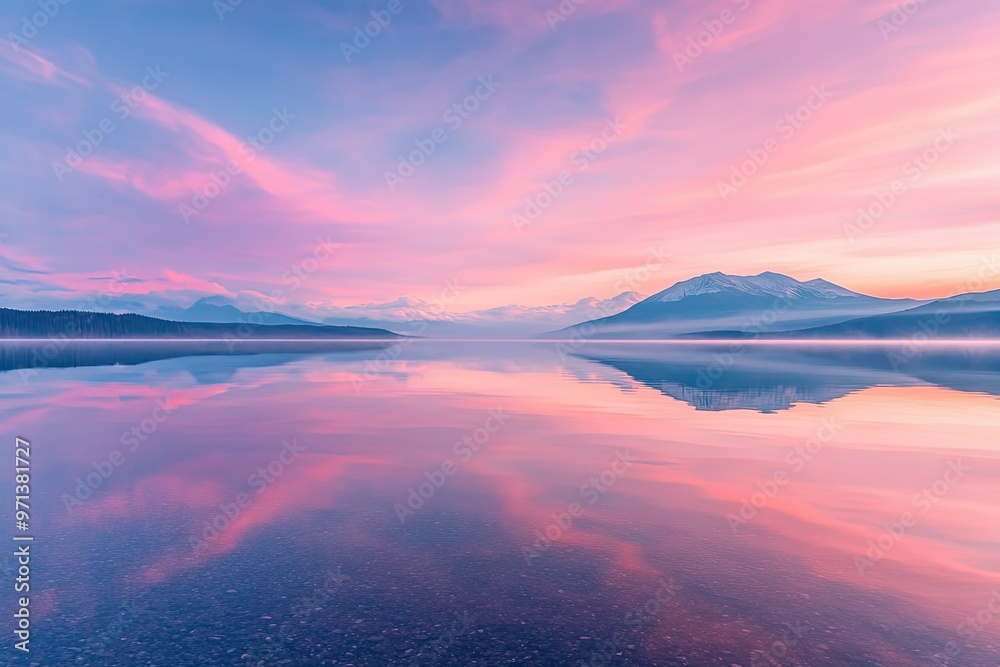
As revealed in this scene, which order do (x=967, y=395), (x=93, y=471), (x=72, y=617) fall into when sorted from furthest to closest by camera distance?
(x=967, y=395)
(x=93, y=471)
(x=72, y=617)

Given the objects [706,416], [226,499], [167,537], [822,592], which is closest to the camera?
[822,592]

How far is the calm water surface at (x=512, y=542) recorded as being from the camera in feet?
25.6

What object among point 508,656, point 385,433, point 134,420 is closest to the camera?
point 508,656

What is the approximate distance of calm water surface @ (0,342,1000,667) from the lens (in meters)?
7.80

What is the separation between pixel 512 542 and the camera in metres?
11.2

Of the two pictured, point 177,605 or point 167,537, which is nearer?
point 177,605

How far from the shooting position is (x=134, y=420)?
24.6m

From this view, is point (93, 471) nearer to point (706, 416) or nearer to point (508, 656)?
point (508, 656)

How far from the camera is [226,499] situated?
13.8 metres

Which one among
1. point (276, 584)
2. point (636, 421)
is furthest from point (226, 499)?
point (636, 421)

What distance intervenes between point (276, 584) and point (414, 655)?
3.10 m

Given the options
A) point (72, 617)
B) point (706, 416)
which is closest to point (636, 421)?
point (706, 416)

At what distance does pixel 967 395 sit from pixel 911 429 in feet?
56.3

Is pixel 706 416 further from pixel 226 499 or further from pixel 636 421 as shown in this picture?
pixel 226 499
